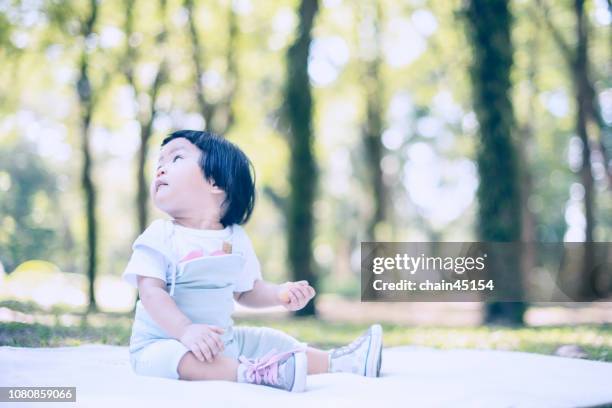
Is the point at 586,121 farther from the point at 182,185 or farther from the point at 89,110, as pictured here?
the point at 182,185

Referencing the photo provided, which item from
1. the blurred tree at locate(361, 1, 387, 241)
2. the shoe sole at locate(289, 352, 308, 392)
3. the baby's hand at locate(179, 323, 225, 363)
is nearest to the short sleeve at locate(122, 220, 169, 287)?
the baby's hand at locate(179, 323, 225, 363)

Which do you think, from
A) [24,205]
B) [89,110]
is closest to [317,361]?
[89,110]

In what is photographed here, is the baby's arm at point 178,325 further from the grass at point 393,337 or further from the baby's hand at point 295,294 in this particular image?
the grass at point 393,337

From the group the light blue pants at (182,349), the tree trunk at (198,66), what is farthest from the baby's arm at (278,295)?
the tree trunk at (198,66)

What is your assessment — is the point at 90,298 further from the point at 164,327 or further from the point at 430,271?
the point at 164,327

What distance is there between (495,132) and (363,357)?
4641 millimetres

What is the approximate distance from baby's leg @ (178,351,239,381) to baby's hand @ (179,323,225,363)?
0.04 meters

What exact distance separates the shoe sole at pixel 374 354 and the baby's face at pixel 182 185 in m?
0.72

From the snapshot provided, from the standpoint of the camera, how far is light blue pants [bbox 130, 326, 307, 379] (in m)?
2.11

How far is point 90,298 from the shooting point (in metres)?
9.23

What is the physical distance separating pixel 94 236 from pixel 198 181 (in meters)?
7.27

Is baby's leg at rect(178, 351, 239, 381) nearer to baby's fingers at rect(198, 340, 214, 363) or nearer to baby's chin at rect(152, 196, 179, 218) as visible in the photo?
baby's fingers at rect(198, 340, 214, 363)

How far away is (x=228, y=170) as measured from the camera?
233cm

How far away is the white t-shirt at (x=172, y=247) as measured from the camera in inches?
85.2
